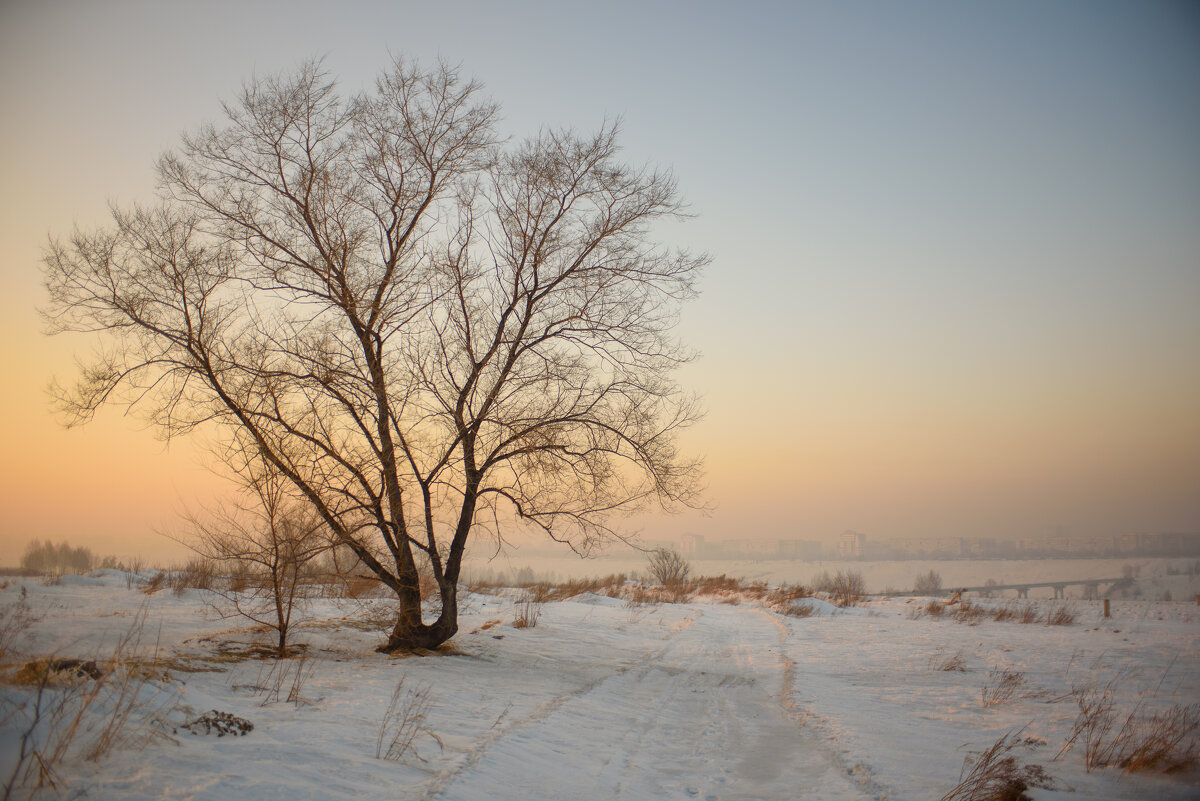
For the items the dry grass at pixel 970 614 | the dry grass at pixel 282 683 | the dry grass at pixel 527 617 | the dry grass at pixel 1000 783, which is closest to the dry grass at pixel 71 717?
the dry grass at pixel 282 683

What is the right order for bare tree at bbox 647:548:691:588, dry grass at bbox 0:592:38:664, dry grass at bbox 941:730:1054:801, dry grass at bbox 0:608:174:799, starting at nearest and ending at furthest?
dry grass at bbox 0:608:174:799 → dry grass at bbox 941:730:1054:801 → dry grass at bbox 0:592:38:664 → bare tree at bbox 647:548:691:588

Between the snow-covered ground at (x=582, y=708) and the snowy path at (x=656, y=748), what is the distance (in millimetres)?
29

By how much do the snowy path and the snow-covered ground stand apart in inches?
1.1

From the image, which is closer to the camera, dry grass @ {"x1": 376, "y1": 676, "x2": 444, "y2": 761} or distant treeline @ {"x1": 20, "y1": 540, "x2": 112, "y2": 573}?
dry grass @ {"x1": 376, "y1": 676, "x2": 444, "y2": 761}

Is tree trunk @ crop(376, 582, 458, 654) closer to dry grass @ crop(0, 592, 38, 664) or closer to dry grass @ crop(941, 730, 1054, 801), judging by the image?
dry grass @ crop(0, 592, 38, 664)

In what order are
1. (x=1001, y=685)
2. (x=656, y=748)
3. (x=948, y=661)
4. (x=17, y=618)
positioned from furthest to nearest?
(x=948, y=661)
(x=1001, y=685)
(x=17, y=618)
(x=656, y=748)

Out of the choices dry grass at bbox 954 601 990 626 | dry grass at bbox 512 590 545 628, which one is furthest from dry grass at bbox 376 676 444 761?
dry grass at bbox 954 601 990 626

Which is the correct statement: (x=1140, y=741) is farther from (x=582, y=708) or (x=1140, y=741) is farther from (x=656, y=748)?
(x=582, y=708)

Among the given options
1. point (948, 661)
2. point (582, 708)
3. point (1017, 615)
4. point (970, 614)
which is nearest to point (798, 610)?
point (970, 614)

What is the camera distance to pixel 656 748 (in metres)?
5.91

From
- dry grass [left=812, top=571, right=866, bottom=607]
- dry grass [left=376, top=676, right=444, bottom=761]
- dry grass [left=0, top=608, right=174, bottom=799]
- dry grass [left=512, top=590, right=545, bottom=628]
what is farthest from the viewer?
dry grass [left=812, top=571, right=866, bottom=607]

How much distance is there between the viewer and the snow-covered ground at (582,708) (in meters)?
4.29

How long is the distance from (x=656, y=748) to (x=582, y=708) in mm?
1510

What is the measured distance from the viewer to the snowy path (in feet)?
15.5
